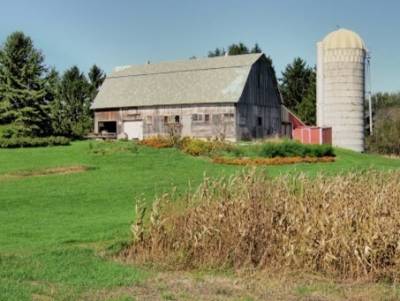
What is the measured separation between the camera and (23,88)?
39.7m

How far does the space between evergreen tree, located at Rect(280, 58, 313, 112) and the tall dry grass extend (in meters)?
60.0

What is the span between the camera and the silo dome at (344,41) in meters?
43.8

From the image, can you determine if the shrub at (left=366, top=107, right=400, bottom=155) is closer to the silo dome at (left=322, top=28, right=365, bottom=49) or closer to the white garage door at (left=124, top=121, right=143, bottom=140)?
the silo dome at (left=322, top=28, right=365, bottom=49)

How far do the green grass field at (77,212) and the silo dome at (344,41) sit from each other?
15.2 meters

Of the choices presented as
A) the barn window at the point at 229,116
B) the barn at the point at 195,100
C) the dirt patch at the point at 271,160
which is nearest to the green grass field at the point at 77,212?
the dirt patch at the point at 271,160

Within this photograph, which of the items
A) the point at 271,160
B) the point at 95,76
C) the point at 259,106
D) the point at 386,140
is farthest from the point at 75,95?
the point at 271,160

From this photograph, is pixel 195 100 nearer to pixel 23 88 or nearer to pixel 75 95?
pixel 23 88

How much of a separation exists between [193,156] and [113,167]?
16.5 feet

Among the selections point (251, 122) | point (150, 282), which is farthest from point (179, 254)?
point (251, 122)

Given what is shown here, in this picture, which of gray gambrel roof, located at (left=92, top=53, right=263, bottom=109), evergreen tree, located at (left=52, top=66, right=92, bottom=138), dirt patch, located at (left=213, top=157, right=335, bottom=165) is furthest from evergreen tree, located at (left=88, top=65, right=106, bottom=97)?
dirt patch, located at (left=213, top=157, right=335, bottom=165)

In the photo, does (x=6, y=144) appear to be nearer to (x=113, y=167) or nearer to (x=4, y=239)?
Answer: (x=113, y=167)

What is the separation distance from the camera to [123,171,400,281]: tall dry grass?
8.14m

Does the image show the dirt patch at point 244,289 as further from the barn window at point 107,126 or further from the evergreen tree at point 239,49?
the evergreen tree at point 239,49

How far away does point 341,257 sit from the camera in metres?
8.17
